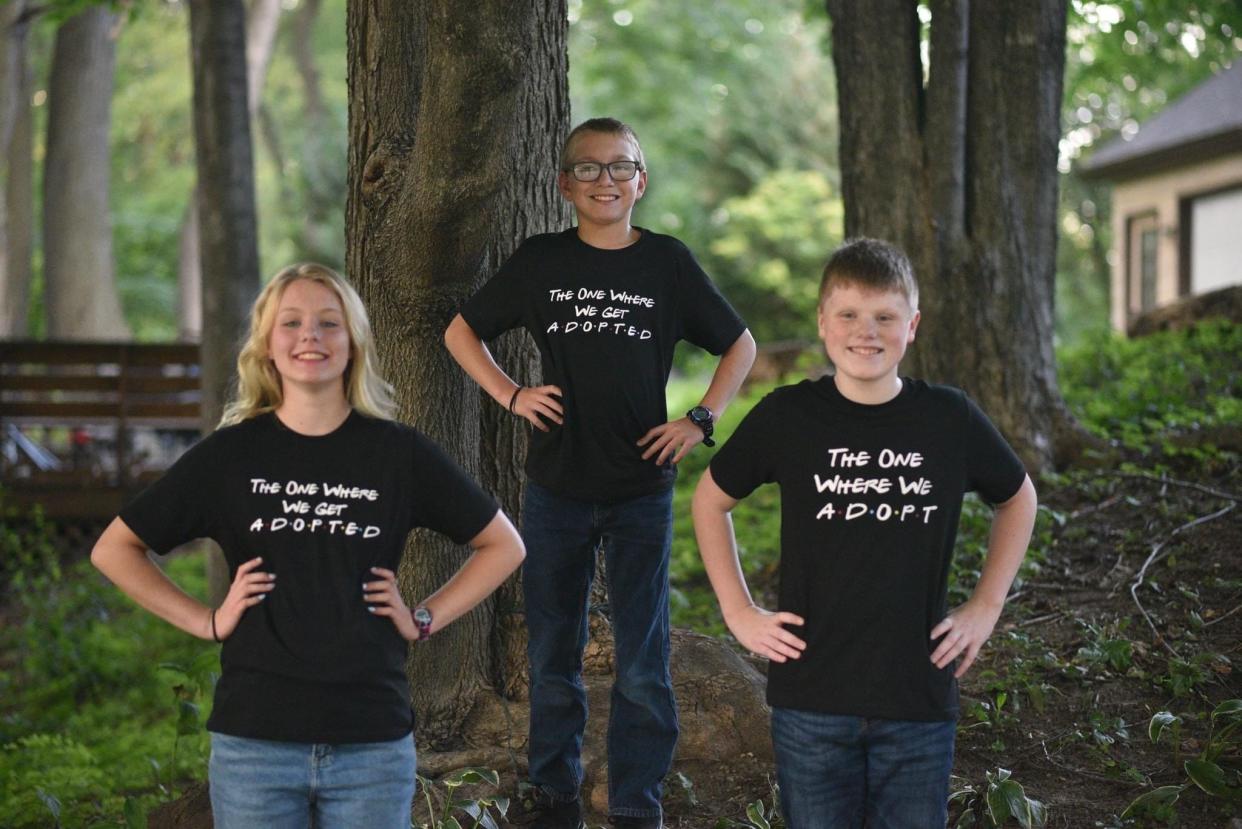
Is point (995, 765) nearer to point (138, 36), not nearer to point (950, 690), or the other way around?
point (950, 690)

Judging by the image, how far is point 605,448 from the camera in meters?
4.08

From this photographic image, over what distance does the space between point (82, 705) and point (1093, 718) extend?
7.04 m

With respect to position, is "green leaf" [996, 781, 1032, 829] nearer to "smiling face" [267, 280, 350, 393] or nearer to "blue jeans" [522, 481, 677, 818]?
"blue jeans" [522, 481, 677, 818]

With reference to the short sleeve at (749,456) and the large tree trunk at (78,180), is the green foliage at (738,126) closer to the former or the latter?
the large tree trunk at (78,180)

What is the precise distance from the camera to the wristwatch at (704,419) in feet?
13.7

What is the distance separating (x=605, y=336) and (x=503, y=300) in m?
0.39

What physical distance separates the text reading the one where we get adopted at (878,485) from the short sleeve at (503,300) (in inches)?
56.3

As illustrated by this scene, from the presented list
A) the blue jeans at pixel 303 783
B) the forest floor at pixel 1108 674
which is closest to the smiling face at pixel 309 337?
the blue jeans at pixel 303 783

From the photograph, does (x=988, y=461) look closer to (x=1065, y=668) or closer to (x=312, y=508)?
(x=312, y=508)

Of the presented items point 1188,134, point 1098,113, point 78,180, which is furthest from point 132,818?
point 1098,113

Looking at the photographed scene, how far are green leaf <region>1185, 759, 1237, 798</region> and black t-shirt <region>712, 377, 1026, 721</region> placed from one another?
1.68 metres

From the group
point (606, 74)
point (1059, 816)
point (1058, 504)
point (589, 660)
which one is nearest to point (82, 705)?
point (589, 660)

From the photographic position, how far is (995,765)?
15.8 feet

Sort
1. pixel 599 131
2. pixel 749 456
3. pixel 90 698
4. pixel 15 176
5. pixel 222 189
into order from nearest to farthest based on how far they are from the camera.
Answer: pixel 749 456 < pixel 599 131 < pixel 90 698 < pixel 222 189 < pixel 15 176
